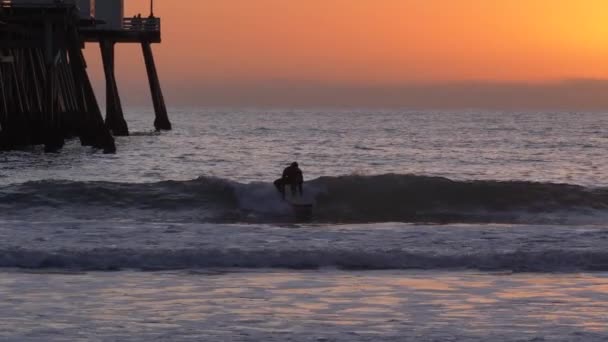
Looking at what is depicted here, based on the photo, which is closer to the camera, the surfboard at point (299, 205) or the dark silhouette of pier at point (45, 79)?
the surfboard at point (299, 205)

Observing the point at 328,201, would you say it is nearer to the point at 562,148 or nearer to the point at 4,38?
the point at 4,38

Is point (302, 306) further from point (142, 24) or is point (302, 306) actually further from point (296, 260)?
point (142, 24)

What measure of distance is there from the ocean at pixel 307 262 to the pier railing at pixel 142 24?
2286cm

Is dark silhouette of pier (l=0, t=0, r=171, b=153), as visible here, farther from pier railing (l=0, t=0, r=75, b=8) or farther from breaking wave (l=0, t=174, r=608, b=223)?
breaking wave (l=0, t=174, r=608, b=223)

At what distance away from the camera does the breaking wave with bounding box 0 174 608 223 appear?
82.2ft

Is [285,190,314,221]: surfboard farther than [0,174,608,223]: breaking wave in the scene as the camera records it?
No

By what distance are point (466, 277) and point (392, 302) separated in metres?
2.32

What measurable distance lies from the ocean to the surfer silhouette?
49cm

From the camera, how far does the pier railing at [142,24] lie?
56.4 metres

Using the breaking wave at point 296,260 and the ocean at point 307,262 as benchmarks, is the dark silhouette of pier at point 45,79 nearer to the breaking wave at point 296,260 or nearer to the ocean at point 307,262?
the ocean at point 307,262

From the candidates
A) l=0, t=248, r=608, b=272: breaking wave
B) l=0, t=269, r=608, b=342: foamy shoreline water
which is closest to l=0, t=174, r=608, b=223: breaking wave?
l=0, t=248, r=608, b=272: breaking wave

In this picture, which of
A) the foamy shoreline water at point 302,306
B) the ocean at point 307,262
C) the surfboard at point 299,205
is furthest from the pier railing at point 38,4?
the foamy shoreline water at point 302,306

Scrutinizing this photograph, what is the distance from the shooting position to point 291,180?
81.4 ft

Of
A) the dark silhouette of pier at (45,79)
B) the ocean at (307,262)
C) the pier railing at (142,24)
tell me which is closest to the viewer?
the ocean at (307,262)
